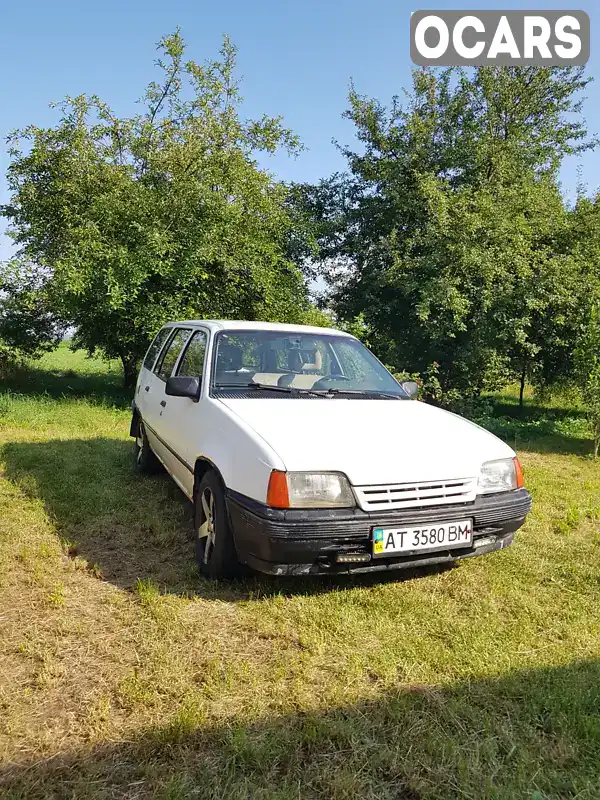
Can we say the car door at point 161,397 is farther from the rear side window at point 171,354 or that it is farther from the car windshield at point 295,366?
the car windshield at point 295,366

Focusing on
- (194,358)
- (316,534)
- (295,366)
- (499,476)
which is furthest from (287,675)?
(194,358)

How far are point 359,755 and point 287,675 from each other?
56cm

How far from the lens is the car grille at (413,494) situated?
9.56 ft

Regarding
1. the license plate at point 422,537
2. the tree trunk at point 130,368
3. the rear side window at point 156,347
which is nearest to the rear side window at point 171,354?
the rear side window at point 156,347

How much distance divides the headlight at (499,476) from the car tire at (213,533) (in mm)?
1543

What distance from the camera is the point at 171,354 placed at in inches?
206

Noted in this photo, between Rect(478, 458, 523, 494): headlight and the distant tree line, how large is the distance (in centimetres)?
648

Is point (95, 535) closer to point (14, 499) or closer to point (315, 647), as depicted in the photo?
point (14, 499)

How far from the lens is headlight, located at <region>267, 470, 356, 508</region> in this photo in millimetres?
2842

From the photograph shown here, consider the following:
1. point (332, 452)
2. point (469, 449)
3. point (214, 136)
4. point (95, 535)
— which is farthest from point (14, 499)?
point (214, 136)

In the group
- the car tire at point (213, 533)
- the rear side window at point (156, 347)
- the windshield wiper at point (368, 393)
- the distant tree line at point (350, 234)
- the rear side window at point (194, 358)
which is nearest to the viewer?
the car tire at point (213, 533)

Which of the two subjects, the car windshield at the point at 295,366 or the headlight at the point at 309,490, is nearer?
the headlight at the point at 309,490

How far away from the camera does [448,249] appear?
12.0 meters

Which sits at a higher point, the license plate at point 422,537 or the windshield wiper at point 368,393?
the windshield wiper at point 368,393
